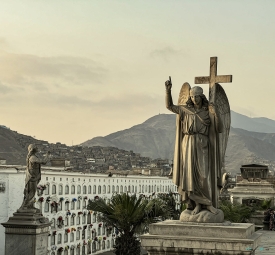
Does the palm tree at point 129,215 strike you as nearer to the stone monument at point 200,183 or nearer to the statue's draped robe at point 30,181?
the statue's draped robe at point 30,181

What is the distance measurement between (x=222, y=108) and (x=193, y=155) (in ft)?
4.25

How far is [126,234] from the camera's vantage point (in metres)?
21.9

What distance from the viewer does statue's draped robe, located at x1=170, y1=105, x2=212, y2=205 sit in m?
10.9

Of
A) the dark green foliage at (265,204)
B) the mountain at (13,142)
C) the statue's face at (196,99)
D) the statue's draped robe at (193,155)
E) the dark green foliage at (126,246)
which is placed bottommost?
→ the dark green foliage at (126,246)

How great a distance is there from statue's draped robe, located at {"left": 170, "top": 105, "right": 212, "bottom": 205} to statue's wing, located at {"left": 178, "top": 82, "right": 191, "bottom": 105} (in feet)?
0.88

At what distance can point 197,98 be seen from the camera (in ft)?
36.9

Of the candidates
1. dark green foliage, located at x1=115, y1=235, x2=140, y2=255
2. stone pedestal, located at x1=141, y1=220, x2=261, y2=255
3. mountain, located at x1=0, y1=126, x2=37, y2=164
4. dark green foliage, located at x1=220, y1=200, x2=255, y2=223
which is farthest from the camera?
mountain, located at x1=0, y1=126, x2=37, y2=164

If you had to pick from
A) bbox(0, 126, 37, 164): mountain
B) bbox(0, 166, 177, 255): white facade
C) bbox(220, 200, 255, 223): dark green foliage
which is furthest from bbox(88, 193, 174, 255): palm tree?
bbox(0, 126, 37, 164): mountain

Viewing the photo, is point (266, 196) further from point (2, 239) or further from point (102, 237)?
point (102, 237)

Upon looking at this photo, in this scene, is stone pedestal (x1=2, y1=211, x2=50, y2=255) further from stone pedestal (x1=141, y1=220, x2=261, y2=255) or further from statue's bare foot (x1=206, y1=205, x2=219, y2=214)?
statue's bare foot (x1=206, y1=205, x2=219, y2=214)

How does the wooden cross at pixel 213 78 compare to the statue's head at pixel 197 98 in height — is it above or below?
above

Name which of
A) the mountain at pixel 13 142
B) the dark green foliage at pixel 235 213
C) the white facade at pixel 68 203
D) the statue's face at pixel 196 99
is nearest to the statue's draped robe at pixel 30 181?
the dark green foliage at pixel 235 213

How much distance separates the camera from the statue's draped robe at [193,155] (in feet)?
35.9

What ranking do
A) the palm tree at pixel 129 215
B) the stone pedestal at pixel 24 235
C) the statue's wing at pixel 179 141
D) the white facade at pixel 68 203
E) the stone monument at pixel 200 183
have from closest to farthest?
the stone monument at pixel 200 183 < the statue's wing at pixel 179 141 < the stone pedestal at pixel 24 235 < the palm tree at pixel 129 215 < the white facade at pixel 68 203
